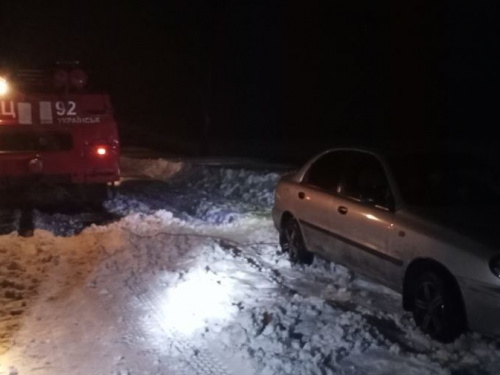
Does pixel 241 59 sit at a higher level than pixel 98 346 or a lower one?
higher

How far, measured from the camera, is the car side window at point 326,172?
7.82 m

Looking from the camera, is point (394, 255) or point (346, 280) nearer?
point (394, 255)

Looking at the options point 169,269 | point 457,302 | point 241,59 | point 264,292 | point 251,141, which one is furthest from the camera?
point 241,59

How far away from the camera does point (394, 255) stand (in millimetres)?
6496

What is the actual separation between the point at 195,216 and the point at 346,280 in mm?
4878

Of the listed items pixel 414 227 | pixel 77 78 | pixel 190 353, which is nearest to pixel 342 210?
pixel 414 227

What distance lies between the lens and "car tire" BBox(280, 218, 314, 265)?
8.41 metres

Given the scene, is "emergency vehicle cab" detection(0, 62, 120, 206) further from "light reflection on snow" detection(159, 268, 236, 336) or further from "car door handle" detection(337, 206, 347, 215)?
"car door handle" detection(337, 206, 347, 215)

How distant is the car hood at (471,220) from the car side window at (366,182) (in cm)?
52

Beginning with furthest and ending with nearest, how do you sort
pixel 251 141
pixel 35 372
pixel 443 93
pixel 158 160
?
pixel 443 93, pixel 251 141, pixel 158 160, pixel 35 372

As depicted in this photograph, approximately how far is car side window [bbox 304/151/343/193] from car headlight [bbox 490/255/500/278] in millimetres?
2386

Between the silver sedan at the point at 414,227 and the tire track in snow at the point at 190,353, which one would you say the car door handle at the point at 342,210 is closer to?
the silver sedan at the point at 414,227

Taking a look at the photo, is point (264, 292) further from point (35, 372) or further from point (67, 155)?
point (67, 155)

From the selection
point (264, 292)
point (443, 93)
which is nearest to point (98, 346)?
point (264, 292)
